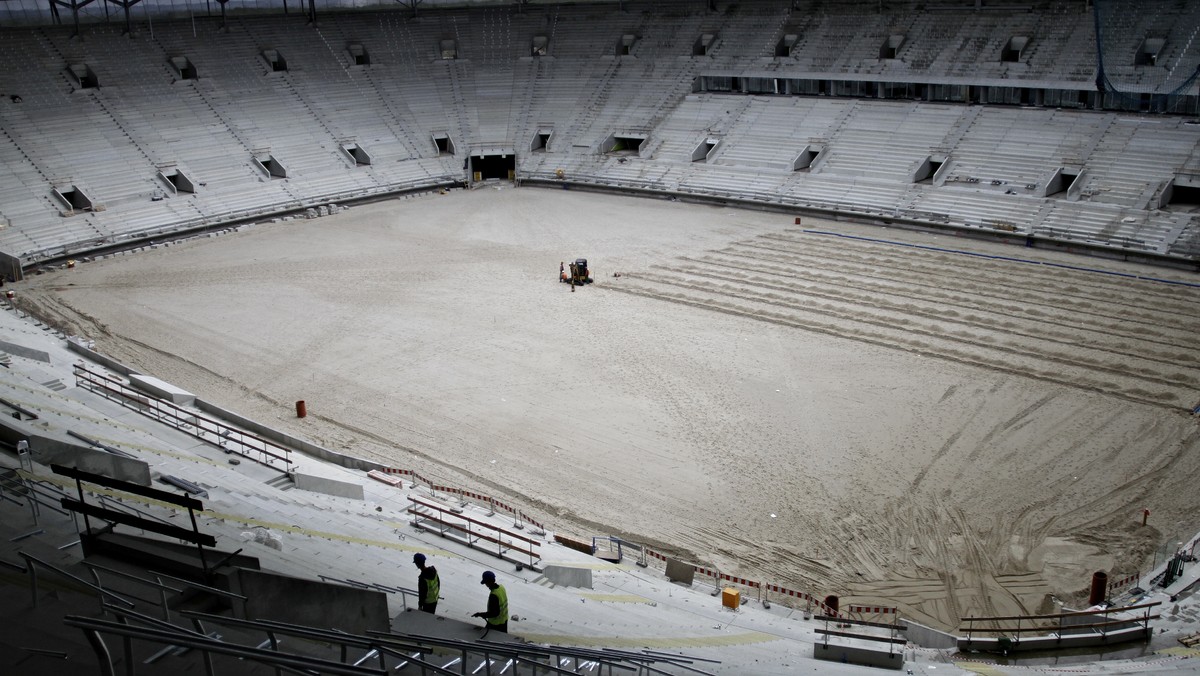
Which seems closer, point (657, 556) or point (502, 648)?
point (502, 648)

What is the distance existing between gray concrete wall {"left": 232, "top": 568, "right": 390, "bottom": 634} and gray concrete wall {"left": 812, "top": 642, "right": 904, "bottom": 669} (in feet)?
14.6

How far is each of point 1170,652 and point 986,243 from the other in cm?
2065

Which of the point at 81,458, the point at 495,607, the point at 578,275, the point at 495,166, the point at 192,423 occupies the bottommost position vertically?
the point at 495,607

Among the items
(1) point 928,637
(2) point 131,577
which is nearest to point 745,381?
(1) point 928,637

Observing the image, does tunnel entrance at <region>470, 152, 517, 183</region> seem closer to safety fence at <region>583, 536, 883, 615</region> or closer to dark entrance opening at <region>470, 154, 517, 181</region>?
dark entrance opening at <region>470, 154, 517, 181</region>

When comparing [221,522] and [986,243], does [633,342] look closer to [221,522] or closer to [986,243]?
[221,522]

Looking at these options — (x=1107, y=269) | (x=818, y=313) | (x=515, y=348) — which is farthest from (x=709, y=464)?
(x=1107, y=269)

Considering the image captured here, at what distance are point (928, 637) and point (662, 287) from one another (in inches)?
604

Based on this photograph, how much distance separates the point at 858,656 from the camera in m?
9.67

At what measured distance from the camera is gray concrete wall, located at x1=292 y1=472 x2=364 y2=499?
13797 millimetres

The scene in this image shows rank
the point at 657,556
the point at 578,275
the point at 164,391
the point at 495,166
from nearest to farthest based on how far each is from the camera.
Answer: the point at 657,556 < the point at 164,391 < the point at 578,275 < the point at 495,166

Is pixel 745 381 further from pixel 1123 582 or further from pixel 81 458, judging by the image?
pixel 81 458

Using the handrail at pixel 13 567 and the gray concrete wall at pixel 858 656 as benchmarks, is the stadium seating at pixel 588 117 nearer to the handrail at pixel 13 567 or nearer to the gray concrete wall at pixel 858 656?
the gray concrete wall at pixel 858 656

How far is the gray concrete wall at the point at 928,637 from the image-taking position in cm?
1023
